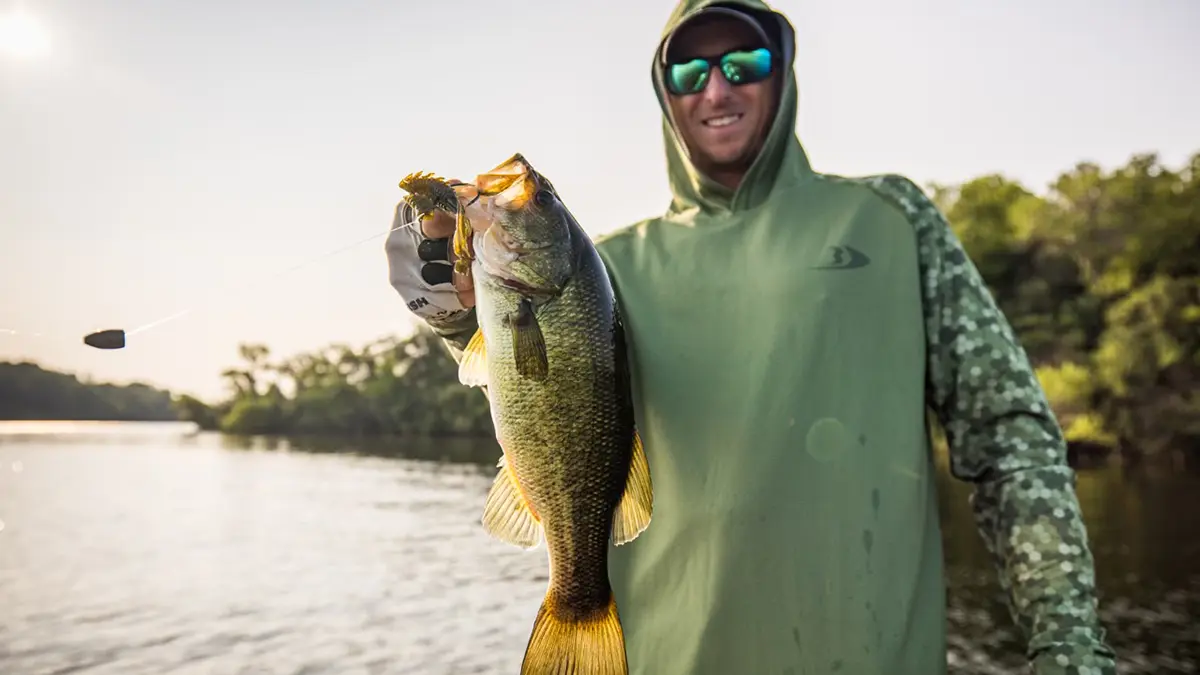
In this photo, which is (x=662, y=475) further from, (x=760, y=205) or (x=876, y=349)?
(x=760, y=205)

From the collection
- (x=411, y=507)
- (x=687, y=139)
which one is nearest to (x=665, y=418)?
(x=687, y=139)

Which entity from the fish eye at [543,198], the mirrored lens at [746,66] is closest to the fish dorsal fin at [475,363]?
the fish eye at [543,198]

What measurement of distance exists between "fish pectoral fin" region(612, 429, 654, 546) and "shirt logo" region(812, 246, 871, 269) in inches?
28.3

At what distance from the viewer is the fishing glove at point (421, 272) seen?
2.60 metres

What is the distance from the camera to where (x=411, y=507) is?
43562mm

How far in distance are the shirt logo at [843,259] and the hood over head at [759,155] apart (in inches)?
13.8

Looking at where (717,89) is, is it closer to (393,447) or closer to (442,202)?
(442,202)

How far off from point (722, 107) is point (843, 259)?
657 millimetres

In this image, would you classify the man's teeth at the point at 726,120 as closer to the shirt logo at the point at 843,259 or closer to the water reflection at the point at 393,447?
the shirt logo at the point at 843,259

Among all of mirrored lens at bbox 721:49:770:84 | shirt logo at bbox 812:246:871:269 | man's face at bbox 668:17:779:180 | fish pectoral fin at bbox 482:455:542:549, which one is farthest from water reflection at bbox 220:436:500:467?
shirt logo at bbox 812:246:871:269

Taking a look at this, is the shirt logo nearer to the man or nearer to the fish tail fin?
the man

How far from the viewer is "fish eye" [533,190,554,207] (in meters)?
2.37

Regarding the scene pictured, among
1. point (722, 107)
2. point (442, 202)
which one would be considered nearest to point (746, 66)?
point (722, 107)

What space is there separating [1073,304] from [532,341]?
60.8 m
